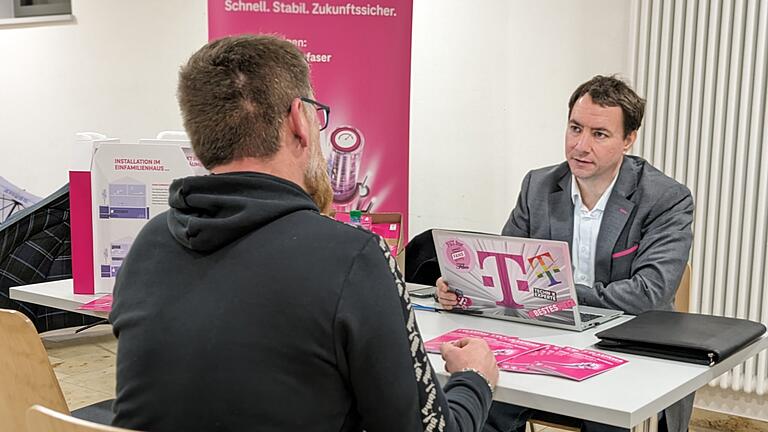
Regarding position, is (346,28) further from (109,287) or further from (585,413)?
(585,413)

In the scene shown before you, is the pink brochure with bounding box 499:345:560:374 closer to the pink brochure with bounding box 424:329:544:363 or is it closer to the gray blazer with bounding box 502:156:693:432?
the pink brochure with bounding box 424:329:544:363

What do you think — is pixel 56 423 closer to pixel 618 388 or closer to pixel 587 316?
pixel 618 388

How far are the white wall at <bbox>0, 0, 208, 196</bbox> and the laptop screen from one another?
359 centimetres

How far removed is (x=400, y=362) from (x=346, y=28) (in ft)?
9.28

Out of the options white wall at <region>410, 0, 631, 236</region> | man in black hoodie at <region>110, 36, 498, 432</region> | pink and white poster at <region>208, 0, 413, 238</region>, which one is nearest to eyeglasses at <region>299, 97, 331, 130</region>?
man in black hoodie at <region>110, 36, 498, 432</region>

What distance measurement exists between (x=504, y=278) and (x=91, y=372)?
2.92 metres

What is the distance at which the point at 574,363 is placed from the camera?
182cm

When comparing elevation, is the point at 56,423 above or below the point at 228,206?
below

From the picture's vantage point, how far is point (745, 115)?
355 cm

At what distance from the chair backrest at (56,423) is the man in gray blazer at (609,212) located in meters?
1.59

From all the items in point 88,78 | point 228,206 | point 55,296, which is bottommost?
point 55,296

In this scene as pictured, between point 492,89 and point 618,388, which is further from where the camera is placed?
point 492,89

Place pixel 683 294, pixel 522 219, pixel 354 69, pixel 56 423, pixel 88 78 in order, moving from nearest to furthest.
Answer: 1. pixel 56 423
2. pixel 683 294
3. pixel 522 219
4. pixel 354 69
5. pixel 88 78

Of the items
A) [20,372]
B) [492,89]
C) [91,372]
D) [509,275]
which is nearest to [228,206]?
[20,372]
